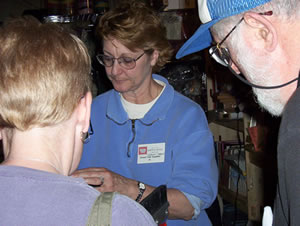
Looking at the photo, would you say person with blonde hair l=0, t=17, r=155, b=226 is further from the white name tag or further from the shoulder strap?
the white name tag

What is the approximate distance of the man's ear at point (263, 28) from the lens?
93 centimetres

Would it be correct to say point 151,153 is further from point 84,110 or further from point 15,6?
point 15,6

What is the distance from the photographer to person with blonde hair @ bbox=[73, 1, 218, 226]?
1.60m

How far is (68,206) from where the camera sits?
2.23 feet

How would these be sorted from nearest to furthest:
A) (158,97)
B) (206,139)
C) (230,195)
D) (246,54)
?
1. (246,54)
2. (206,139)
3. (158,97)
4. (230,195)

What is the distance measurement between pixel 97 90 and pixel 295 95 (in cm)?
210

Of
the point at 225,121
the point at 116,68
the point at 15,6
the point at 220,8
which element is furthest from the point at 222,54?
the point at 15,6

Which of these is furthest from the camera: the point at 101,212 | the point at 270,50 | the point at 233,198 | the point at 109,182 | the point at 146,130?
the point at 233,198

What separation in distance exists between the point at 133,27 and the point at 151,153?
0.67m

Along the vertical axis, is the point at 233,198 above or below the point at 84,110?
below

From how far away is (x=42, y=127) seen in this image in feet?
2.54

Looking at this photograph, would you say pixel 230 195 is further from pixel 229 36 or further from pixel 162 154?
pixel 229 36

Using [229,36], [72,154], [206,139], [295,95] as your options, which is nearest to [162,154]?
[206,139]

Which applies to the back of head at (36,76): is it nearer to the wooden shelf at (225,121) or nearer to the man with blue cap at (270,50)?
the man with blue cap at (270,50)
